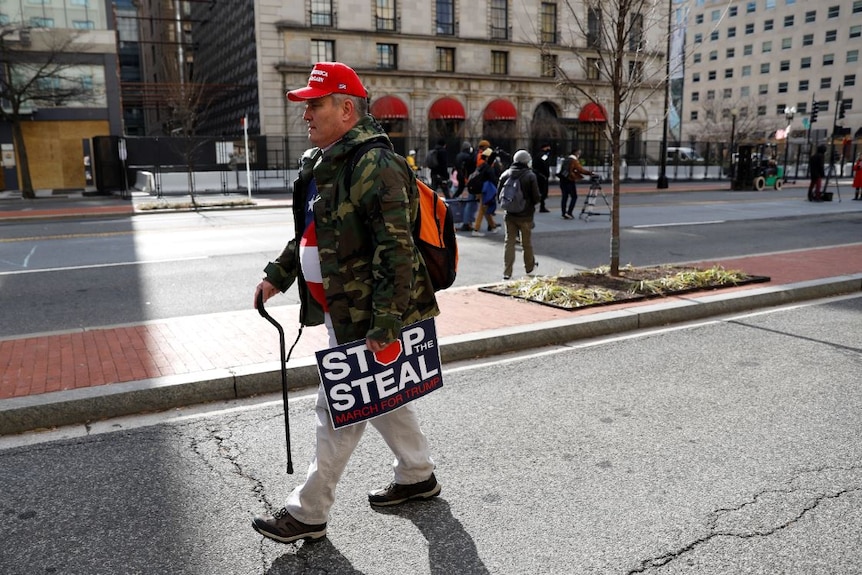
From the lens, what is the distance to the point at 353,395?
3.15 m

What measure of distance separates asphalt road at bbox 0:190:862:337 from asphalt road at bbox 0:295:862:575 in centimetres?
368

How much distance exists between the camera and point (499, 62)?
51.2 meters

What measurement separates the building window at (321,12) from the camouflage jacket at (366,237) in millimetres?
45168

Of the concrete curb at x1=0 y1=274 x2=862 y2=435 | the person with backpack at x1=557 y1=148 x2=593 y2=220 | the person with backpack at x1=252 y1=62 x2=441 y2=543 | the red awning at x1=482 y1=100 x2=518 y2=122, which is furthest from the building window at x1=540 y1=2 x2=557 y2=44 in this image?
the person with backpack at x1=252 y1=62 x2=441 y2=543

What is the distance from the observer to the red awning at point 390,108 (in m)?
45.4

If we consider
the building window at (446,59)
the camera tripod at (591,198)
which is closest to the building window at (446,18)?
the building window at (446,59)

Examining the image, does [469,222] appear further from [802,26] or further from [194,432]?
[802,26]

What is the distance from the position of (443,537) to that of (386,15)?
4778cm

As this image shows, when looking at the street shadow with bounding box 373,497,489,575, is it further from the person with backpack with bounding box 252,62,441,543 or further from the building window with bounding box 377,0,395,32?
the building window with bounding box 377,0,395,32

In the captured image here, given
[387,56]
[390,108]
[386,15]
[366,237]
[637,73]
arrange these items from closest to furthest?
[366,237]
[637,73]
[390,108]
[386,15]
[387,56]

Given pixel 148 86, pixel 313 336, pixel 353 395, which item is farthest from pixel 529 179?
pixel 148 86

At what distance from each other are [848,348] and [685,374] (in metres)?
1.85

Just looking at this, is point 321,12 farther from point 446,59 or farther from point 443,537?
point 443,537

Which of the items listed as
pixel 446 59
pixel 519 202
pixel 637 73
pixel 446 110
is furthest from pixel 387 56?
pixel 637 73
